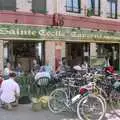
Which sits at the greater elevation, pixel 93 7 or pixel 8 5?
pixel 93 7

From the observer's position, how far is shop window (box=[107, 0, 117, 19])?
1011 inches

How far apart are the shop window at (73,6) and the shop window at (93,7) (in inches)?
29.8

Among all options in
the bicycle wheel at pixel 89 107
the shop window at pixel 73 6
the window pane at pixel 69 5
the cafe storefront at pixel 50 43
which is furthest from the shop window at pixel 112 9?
the bicycle wheel at pixel 89 107

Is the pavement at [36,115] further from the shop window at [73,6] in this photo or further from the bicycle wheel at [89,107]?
the shop window at [73,6]

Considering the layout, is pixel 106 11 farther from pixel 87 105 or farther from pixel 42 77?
pixel 87 105

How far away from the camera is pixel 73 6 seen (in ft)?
76.0

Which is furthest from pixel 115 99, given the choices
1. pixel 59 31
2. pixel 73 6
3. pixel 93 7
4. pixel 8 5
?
pixel 93 7

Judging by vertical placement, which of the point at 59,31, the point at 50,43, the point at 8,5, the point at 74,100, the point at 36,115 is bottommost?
the point at 36,115

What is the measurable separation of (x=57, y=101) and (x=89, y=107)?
4.67 feet

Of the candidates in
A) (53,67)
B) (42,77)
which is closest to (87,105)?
(42,77)

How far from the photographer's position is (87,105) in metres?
10.1

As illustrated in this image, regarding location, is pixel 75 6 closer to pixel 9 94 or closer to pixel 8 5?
pixel 8 5

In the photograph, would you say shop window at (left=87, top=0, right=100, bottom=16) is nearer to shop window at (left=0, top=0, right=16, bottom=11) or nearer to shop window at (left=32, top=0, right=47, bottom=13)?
shop window at (left=32, top=0, right=47, bottom=13)

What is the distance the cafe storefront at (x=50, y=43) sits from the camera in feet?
63.3
